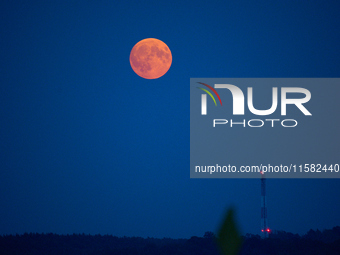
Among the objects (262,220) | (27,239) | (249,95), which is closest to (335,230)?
(262,220)

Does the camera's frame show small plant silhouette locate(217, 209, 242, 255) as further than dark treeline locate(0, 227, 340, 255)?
Yes

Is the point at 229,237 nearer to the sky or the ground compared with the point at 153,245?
nearer to the sky

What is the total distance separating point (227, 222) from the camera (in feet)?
212

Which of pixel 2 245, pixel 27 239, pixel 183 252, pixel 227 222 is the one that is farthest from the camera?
pixel 27 239

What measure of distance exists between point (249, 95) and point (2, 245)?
51522mm

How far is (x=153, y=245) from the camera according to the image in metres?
59.0

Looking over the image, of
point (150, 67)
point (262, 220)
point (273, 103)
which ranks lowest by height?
point (262, 220)

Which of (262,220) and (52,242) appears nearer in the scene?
(262,220)

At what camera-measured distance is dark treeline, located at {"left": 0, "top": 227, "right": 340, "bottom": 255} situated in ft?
175

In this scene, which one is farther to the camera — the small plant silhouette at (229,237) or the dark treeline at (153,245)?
the small plant silhouette at (229,237)

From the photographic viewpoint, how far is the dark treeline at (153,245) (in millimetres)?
53406

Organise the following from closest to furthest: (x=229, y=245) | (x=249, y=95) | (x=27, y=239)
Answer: (x=249, y=95) → (x=229, y=245) → (x=27, y=239)

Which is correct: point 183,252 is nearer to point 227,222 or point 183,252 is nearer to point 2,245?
point 227,222

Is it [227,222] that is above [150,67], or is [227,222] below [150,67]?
below
